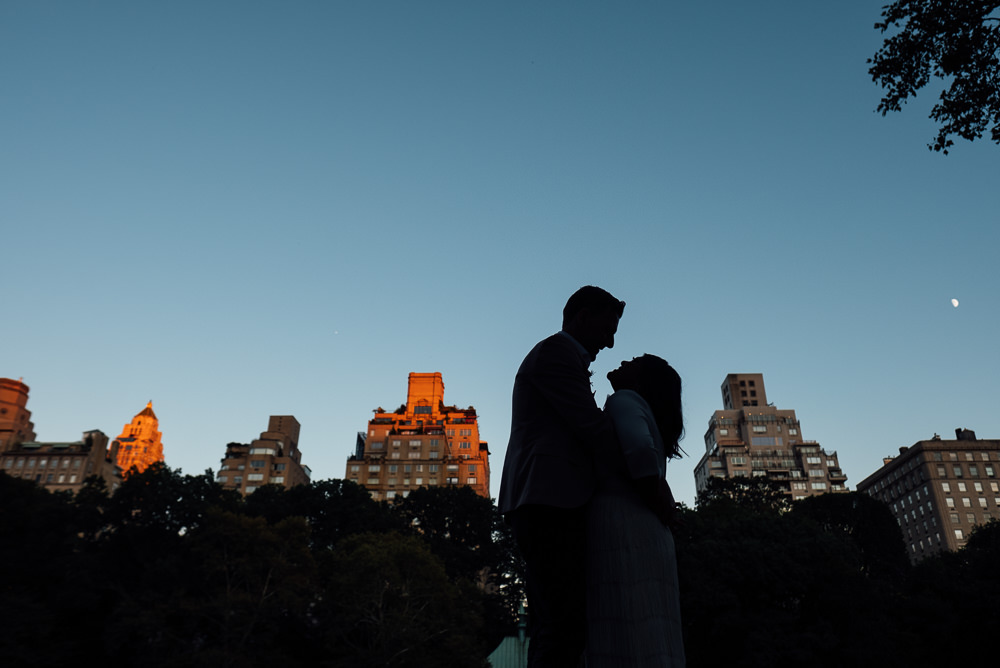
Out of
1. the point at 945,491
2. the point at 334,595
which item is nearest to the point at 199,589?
the point at 334,595

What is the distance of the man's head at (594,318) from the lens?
377 cm

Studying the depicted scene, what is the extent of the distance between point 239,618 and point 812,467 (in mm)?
96440

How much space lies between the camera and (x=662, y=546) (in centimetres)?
318

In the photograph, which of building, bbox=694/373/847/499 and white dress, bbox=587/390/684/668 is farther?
building, bbox=694/373/847/499

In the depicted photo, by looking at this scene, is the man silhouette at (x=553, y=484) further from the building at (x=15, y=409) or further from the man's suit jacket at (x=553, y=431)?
the building at (x=15, y=409)

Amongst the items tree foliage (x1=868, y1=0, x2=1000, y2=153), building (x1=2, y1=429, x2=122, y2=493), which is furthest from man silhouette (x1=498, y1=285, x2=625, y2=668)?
building (x1=2, y1=429, x2=122, y2=493)

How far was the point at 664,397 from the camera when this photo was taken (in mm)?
3648

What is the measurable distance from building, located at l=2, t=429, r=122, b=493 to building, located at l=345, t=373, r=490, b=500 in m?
48.7

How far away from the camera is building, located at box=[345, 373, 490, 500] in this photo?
322 ft

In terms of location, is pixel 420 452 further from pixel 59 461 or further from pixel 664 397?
pixel 664 397

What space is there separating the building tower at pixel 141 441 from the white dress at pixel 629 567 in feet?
611

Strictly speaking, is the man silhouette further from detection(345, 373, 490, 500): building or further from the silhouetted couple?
detection(345, 373, 490, 500): building

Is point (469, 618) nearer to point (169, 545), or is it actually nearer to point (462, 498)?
point (169, 545)

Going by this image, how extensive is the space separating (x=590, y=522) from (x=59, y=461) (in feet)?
447
